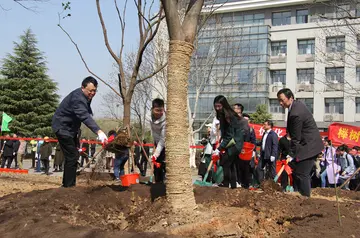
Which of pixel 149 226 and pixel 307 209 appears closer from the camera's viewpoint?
pixel 149 226

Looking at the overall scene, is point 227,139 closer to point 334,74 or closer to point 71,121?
point 71,121

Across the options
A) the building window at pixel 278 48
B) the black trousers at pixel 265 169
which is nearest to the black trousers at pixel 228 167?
the black trousers at pixel 265 169

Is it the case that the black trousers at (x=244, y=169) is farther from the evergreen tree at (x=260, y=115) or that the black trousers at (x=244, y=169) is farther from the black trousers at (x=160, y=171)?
the evergreen tree at (x=260, y=115)

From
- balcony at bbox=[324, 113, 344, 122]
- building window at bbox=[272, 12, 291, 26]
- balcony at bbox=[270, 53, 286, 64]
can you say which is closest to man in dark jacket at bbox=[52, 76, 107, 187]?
balcony at bbox=[324, 113, 344, 122]

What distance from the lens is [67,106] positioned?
570 centimetres

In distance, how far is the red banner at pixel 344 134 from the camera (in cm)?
1237

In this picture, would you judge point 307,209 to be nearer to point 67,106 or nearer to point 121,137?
point 121,137

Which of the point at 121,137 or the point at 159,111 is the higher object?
the point at 159,111

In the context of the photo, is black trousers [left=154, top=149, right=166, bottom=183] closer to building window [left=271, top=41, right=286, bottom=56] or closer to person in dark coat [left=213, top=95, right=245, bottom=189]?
person in dark coat [left=213, top=95, right=245, bottom=189]

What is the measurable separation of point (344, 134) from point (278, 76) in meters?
29.3

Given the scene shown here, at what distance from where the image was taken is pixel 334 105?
3812 centimetres

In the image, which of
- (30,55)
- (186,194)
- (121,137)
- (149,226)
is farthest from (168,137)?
(30,55)

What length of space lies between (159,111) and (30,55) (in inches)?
1186

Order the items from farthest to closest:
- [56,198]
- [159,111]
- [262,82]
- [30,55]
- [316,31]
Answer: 1. [262,82]
2. [316,31]
3. [30,55]
4. [159,111]
5. [56,198]
